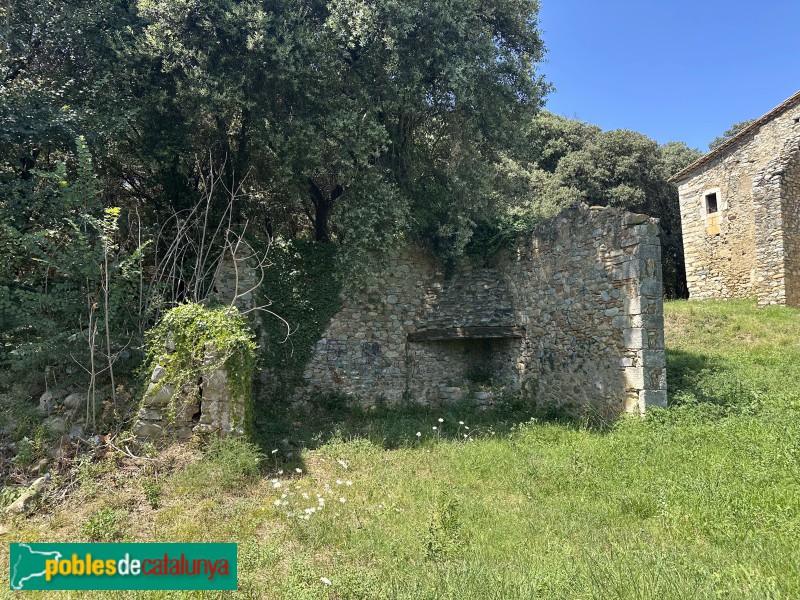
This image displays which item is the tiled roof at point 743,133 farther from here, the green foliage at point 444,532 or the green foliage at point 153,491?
the green foliage at point 153,491

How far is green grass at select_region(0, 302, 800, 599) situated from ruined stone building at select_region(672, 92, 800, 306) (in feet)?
25.2

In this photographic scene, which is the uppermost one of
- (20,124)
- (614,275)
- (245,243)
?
(20,124)

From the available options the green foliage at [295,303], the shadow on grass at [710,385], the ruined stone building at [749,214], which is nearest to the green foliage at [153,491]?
the green foliage at [295,303]

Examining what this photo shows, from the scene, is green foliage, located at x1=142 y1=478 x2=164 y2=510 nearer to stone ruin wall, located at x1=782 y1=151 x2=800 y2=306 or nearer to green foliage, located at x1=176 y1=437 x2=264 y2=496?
green foliage, located at x1=176 y1=437 x2=264 y2=496

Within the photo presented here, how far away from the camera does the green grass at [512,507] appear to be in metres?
3.19

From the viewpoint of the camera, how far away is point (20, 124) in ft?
21.6

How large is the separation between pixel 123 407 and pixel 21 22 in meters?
6.79

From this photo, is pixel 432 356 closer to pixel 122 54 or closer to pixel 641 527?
pixel 641 527

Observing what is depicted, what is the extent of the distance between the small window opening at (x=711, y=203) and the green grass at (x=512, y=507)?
35.4 ft

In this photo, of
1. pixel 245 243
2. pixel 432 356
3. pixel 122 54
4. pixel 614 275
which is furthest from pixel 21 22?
pixel 614 275

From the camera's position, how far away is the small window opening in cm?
1581

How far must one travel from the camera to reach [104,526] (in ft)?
13.6

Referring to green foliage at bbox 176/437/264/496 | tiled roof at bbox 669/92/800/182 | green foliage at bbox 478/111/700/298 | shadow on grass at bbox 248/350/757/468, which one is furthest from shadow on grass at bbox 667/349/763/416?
tiled roof at bbox 669/92/800/182

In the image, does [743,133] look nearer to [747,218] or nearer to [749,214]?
[749,214]
